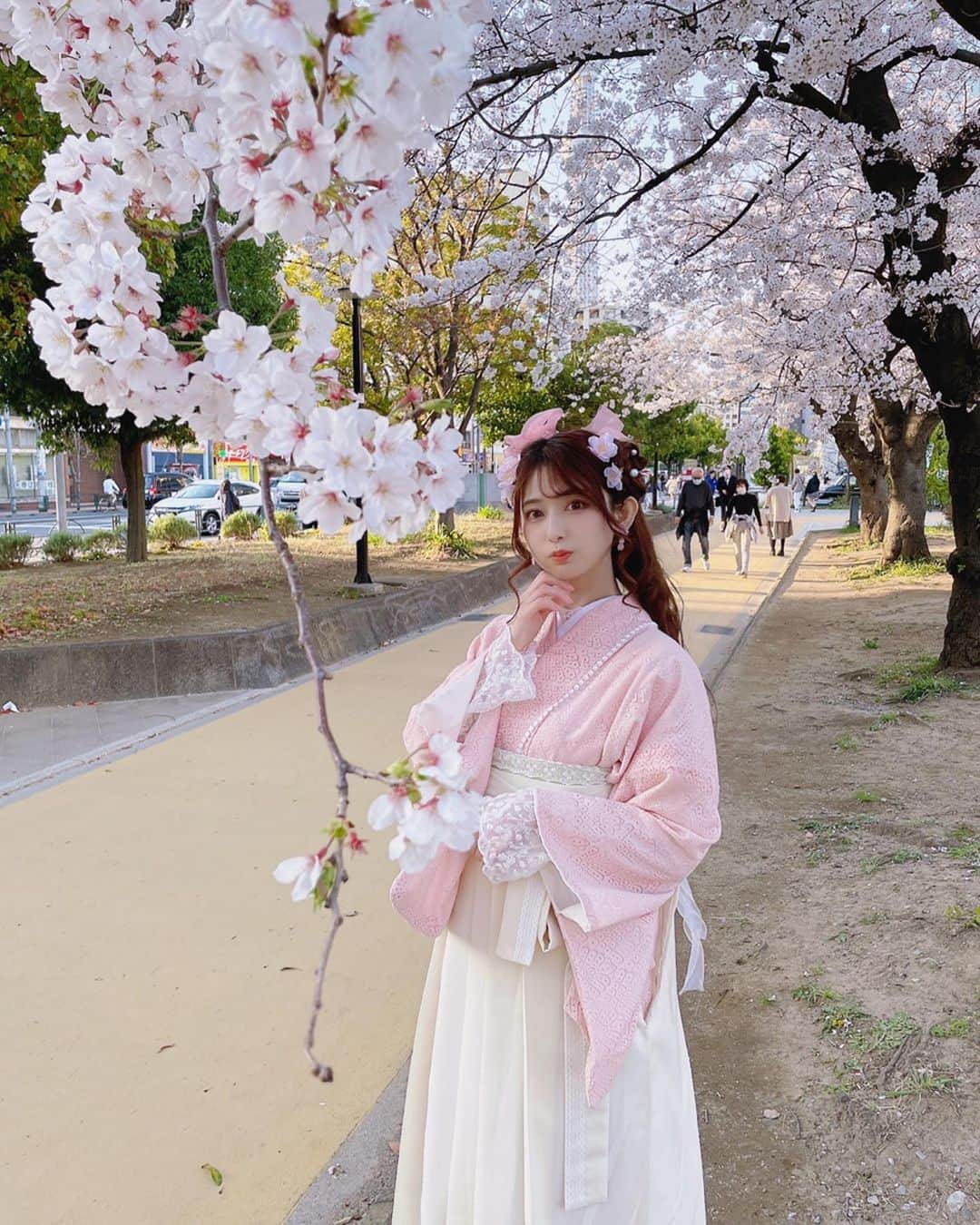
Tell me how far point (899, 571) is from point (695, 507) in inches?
120

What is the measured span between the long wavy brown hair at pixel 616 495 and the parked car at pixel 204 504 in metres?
22.8

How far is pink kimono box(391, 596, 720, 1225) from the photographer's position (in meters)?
1.57

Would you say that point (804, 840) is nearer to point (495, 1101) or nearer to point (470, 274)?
point (495, 1101)

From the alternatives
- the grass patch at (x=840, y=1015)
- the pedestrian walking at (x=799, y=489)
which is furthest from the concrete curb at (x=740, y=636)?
the pedestrian walking at (x=799, y=489)

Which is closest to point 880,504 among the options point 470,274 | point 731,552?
point 731,552

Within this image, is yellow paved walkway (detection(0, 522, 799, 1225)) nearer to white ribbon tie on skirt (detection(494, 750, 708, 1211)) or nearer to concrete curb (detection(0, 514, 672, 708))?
white ribbon tie on skirt (detection(494, 750, 708, 1211))

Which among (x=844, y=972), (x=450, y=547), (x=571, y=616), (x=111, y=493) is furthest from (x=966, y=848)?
(x=111, y=493)

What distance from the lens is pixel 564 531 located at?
1.76 metres

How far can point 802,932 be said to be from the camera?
3.52 m

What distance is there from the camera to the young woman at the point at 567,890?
158cm

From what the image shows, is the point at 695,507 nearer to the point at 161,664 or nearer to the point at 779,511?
the point at 779,511

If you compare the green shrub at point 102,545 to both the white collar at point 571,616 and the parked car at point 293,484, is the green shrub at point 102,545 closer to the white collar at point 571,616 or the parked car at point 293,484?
the parked car at point 293,484

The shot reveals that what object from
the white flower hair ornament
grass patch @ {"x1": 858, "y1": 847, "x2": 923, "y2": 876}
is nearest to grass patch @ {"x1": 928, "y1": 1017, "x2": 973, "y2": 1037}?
grass patch @ {"x1": 858, "y1": 847, "x2": 923, "y2": 876}

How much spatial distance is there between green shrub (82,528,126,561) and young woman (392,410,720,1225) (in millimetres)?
13772
